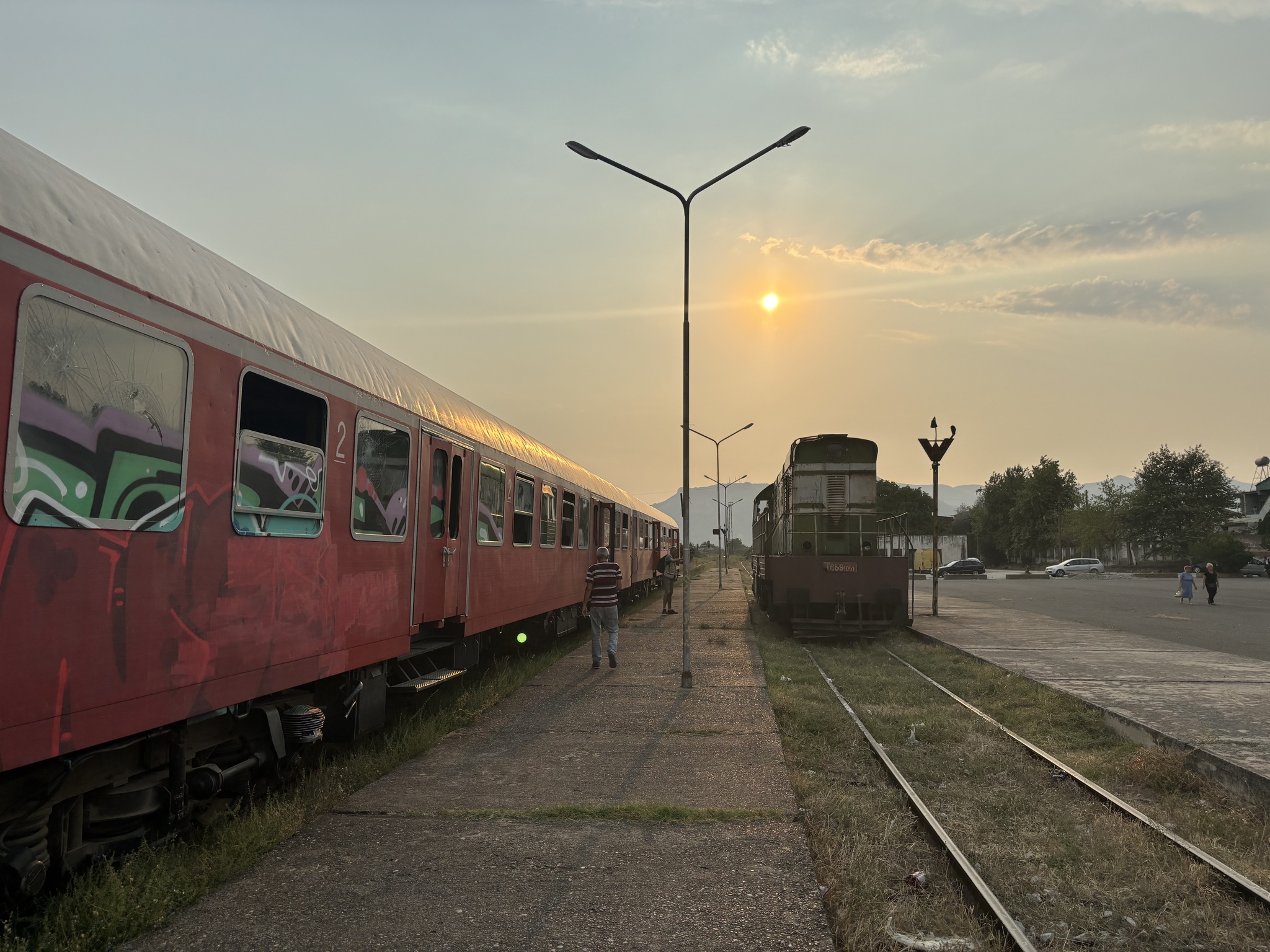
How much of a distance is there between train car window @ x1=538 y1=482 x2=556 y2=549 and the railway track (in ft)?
17.7

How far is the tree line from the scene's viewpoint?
67250mm

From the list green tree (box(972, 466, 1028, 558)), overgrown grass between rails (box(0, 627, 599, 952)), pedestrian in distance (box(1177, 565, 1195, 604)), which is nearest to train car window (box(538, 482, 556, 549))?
overgrown grass between rails (box(0, 627, 599, 952))

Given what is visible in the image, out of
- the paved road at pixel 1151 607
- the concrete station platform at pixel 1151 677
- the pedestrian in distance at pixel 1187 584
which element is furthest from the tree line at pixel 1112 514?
the concrete station platform at pixel 1151 677

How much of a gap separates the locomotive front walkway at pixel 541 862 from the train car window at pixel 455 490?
198 centimetres

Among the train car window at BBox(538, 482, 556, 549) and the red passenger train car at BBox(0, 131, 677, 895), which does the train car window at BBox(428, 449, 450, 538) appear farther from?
the train car window at BBox(538, 482, 556, 549)

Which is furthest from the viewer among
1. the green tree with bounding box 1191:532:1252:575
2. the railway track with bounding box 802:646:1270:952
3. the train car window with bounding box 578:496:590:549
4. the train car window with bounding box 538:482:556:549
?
the green tree with bounding box 1191:532:1252:575

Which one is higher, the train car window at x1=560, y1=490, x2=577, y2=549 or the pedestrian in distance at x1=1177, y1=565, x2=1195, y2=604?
the train car window at x1=560, y1=490, x2=577, y2=549

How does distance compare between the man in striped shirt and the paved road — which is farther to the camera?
the paved road

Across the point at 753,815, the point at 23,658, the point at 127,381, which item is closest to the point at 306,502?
the point at 127,381

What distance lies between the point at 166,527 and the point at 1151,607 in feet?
93.6

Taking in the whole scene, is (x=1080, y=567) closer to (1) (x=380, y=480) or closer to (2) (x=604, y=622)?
(2) (x=604, y=622)

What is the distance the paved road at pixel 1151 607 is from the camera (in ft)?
56.2

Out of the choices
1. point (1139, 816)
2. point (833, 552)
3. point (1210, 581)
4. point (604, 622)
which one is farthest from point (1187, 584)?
point (1139, 816)

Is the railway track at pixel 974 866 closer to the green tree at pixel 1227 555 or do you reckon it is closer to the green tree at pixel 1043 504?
the green tree at pixel 1227 555
